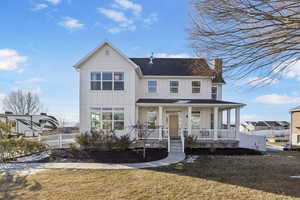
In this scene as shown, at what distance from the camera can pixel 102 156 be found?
32.6 feet

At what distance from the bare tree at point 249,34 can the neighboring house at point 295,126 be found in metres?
26.2

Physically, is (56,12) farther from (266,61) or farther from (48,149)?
(266,61)

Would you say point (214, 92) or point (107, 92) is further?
point (214, 92)

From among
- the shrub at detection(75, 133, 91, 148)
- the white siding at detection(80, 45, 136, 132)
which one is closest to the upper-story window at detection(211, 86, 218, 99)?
the white siding at detection(80, 45, 136, 132)

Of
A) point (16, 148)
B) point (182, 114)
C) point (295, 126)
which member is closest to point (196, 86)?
point (182, 114)

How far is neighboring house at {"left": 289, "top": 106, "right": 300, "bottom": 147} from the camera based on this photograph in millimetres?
24578

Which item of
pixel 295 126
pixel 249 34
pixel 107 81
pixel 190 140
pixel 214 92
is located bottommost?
pixel 295 126

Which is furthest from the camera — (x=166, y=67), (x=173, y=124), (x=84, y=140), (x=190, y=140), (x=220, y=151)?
(x=166, y=67)

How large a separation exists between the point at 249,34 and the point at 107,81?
10.3 m

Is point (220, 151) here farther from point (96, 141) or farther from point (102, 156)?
point (96, 141)

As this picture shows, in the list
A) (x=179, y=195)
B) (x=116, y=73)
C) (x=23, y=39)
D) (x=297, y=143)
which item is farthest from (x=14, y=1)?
(x=297, y=143)

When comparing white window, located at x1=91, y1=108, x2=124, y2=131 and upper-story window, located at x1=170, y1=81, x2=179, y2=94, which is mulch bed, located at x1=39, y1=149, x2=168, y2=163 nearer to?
white window, located at x1=91, y1=108, x2=124, y2=131

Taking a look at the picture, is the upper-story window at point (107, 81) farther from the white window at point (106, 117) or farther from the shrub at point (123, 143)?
the shrub at point (123, 143)

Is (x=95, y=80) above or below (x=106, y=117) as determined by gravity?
above
